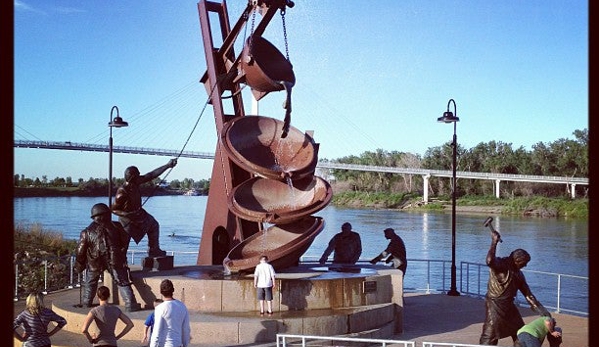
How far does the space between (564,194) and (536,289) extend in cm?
4545

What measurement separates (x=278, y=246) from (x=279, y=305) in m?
1.41

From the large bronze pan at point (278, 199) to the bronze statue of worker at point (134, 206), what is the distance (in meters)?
1.40

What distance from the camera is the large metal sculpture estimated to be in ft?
37.6

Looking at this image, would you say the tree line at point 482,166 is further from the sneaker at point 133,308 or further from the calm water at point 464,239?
the sneaker at point 133,308

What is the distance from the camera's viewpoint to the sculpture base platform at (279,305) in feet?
29.5

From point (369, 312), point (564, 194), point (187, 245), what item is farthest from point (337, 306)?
point (564, 194)

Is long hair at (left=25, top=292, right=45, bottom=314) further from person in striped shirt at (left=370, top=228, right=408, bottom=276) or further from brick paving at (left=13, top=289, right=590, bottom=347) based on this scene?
person in striped shirt at (left=370, top=228, right=408, bottom=276)

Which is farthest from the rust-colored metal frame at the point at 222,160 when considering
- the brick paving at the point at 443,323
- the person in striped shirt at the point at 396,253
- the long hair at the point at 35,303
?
the long hair at the point at 35,303

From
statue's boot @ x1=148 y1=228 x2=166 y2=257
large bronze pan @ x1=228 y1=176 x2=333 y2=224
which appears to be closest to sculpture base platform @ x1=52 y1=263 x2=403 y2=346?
statue's boot @ x1=148 y1=228 x2=166 y2=257

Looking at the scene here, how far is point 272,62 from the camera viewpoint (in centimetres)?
1303

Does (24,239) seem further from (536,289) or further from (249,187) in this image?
(536,289)

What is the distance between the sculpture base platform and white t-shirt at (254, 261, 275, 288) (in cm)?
46

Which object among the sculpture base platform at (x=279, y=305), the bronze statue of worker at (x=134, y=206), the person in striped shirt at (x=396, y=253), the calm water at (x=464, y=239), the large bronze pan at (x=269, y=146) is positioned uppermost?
the large bronze pan at (x=269, y=146)
